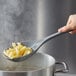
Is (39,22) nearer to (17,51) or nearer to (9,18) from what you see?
(9,18)

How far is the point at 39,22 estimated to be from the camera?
0.88 meters

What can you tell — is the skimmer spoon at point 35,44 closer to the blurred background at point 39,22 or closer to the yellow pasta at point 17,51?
the yellow pasta at point 17,51

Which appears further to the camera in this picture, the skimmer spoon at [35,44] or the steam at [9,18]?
the steam at [9,18]

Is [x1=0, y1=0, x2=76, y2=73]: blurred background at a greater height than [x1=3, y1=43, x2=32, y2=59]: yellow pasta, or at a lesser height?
greater

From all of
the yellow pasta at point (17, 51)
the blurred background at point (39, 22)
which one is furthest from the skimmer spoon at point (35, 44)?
the blurred background at point (39, 22)

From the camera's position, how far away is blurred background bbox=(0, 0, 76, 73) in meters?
0.86

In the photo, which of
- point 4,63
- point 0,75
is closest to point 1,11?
point 4,63

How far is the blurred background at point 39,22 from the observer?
855 millimetres

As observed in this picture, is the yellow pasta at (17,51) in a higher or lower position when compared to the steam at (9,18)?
lower

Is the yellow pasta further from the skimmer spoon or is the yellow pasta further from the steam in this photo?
the steam

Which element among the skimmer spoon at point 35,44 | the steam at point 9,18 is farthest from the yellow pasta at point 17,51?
the steam at point 9,18

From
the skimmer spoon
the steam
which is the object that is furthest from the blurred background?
the skimmer spoon

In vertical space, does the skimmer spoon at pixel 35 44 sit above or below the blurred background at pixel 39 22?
below

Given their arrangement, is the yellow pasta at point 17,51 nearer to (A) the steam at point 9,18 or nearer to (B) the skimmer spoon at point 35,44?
(B) the skimmer spoon at point 35,44
